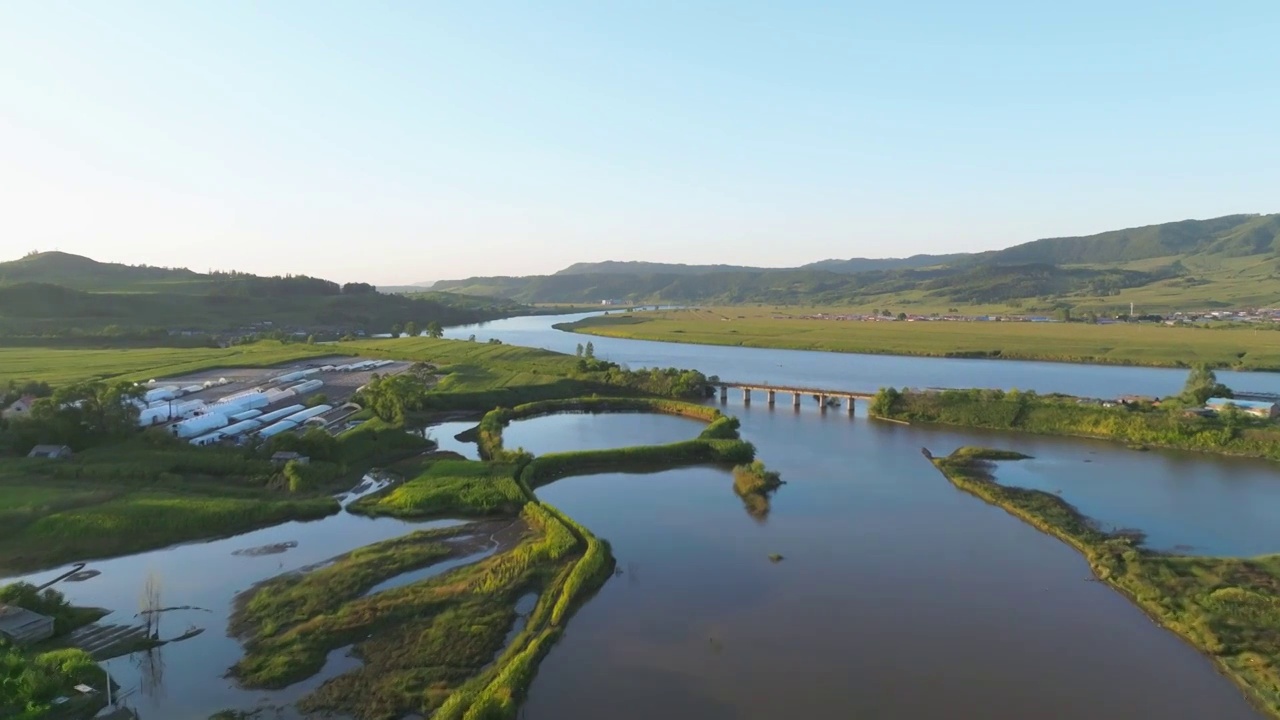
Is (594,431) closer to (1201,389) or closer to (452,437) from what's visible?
(452,437)

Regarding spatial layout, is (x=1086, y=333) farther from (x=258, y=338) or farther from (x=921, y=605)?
(x=258, y=338)

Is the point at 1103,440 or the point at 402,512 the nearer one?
the point at 402,512

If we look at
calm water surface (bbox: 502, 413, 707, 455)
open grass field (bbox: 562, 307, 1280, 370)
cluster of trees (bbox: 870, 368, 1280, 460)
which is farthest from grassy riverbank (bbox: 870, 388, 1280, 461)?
open grass field (bbox: 562, 307, 1280, 370)

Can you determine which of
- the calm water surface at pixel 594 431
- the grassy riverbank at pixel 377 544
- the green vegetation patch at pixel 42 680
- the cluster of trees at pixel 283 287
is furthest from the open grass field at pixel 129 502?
the cluster of trees at pixel 283 287

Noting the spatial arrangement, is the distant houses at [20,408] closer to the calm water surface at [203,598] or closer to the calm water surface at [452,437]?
the calm water surface at [203,598]

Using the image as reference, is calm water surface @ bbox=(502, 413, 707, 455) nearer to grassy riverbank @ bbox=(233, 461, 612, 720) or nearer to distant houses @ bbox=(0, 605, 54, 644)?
grassy riverbank @ bbox=(233, 461, 612, 720)

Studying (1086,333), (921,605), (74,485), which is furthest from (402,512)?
(1086,333)

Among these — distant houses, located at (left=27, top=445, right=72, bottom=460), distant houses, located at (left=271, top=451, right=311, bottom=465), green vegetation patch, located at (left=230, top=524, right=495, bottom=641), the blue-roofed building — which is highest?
distant houses, located at (left=27, top=445, right=72, bottom=460)
